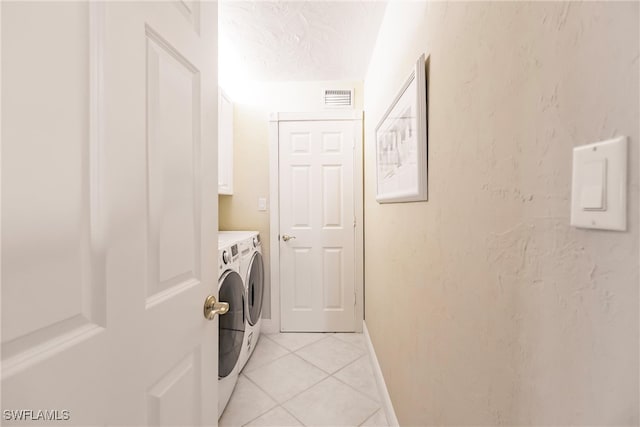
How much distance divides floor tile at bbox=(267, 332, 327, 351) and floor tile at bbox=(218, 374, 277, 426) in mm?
603

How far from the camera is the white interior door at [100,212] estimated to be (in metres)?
0.38

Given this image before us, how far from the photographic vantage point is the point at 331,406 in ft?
5.75

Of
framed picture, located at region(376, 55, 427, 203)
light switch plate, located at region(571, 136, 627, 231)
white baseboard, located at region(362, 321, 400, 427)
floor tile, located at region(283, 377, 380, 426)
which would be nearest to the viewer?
light switch plate, located at region(571, 136, 627, 231)

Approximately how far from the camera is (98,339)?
49 centimetres

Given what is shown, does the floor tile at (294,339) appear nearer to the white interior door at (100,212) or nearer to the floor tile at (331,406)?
the floor tile at (331,406)

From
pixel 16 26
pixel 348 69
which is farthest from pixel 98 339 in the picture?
pixel 348 69

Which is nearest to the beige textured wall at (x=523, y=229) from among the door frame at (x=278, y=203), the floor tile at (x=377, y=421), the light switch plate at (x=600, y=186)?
the light switch plate at (x=600, y=186)

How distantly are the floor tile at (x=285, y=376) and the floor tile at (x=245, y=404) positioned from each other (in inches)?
2.0

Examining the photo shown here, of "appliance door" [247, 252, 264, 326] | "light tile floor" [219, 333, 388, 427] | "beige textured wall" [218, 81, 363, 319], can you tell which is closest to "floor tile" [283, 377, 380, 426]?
"light tile floor" [219, 333, 388, 427]

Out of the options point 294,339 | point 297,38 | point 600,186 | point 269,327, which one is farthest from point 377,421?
point 297,38

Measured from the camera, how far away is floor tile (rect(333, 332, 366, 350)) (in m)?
2.59

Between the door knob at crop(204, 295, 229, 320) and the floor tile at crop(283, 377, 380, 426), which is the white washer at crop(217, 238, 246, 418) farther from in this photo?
the door knob at crop(204, 295, 229, 320)

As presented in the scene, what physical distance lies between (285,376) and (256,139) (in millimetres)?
2124

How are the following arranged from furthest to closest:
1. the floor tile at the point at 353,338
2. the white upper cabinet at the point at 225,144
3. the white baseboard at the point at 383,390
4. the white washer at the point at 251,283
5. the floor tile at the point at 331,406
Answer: the floor tile at the point at 353,338 → the white upper cabinet at the point at 225,144 → the white washer at the point at 251,283 → the floor tile at the point at 331,406 → the white baseboard at the point at 383,390
